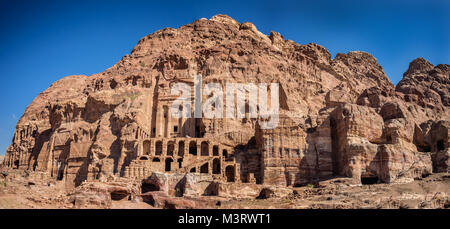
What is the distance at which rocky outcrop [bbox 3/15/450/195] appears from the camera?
6311 cm

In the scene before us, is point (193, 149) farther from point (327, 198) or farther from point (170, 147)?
point (327, 198)

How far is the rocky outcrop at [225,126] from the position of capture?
63106 millimetres

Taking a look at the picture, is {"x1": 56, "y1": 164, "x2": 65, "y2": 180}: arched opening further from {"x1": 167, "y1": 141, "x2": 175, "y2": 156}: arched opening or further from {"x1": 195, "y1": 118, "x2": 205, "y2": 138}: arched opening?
{"x1": 195, "y1": 118, "x2": 205, "y2": 138}: arched opening

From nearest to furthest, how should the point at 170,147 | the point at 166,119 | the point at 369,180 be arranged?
the point at 369,180 < the point at 170,147 < the point at 166,119

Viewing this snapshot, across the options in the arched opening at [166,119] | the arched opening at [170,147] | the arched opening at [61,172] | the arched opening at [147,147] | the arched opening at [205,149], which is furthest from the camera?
the arched opening at [166,119]

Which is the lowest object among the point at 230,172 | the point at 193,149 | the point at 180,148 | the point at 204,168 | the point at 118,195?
the point at 118,195

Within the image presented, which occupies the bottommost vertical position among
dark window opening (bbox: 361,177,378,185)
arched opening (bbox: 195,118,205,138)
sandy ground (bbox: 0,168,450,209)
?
sandy ground (bbox: 0,168,450,209)

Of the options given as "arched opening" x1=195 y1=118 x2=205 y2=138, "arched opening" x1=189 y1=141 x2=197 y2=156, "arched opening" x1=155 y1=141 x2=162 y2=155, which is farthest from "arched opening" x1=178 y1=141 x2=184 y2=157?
"arched opening" x1=195 y1=118 x2=205 y2=138

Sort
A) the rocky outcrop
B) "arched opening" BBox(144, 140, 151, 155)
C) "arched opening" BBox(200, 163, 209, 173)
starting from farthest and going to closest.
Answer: "arched opening" BBox(144, 140, 151, 155)
"arched opening" BBox(200, 163, 209, 173)
the rocky outcrop

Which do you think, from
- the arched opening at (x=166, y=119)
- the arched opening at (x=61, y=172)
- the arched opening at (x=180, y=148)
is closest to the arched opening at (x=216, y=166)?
the arched opening at (x=180, y=148)

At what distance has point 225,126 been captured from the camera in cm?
8050

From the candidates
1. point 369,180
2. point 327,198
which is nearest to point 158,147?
point 327,198

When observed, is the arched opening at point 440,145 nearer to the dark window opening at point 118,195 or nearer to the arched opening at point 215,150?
the arched opening at point 215,150

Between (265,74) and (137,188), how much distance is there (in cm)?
4273
